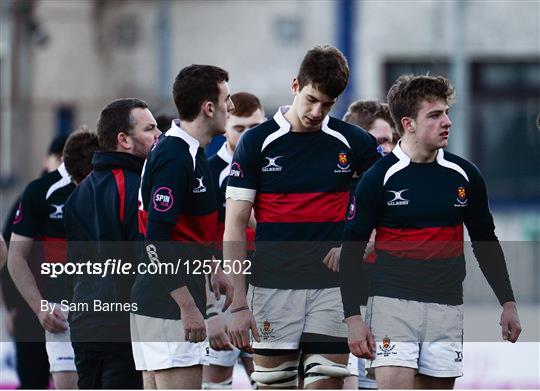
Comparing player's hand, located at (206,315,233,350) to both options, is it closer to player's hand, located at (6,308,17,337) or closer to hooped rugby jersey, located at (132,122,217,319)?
hooped rugby jersey, located at (132,122,217,319)

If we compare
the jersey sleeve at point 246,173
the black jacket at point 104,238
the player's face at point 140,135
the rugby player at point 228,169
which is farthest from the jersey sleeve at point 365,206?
the rugby player at point 228,169

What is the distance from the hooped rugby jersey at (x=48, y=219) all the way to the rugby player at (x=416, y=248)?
2453 mm

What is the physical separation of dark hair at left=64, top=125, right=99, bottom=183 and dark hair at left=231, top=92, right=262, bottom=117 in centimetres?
103

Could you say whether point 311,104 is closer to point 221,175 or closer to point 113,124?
point 113,124

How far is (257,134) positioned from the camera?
276 inches

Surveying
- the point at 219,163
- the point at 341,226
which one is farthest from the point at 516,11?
the point at 341,226

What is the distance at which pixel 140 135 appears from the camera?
24.1 ft

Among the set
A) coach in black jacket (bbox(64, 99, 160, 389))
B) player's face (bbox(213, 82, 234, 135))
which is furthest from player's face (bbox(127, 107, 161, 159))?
player's face (bbox(213, 82, 234, 135))

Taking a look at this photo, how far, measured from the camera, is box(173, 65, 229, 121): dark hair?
6953mm

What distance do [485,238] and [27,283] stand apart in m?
2.93

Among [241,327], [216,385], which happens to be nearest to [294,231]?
[241,327]

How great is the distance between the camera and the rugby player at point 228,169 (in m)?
8.62

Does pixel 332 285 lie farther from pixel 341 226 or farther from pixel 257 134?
pixel 257 134

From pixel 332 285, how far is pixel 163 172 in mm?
1113
